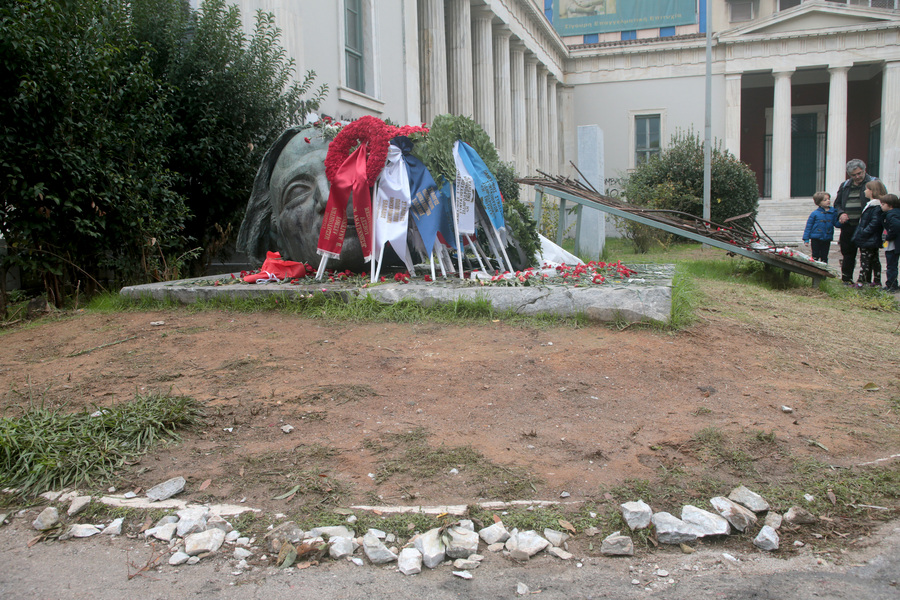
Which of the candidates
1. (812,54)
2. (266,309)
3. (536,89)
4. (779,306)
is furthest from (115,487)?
(812,54)

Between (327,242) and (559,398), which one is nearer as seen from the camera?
(559,398)

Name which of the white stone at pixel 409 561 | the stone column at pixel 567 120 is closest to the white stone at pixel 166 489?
the white stone at pixel 409 561

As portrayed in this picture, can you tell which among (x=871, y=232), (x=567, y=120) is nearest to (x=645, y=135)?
(x=567, y=120)

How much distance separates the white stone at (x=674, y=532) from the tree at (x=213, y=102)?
7.45 meters

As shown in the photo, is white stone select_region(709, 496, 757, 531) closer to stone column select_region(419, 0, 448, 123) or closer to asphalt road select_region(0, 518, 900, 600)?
asphalt road select_region(0, 518, 900, 600)

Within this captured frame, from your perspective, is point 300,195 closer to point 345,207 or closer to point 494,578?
point 345,207

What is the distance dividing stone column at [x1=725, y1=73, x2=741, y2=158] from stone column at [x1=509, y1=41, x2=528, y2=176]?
29.2 ft

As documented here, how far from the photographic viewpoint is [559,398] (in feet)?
12.2

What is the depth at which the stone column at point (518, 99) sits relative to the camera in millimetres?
24234

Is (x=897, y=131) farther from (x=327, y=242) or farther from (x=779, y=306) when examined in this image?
(x=327, y=242)

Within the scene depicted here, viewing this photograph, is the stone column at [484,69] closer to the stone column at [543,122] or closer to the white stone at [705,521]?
the stone column at [543,122]

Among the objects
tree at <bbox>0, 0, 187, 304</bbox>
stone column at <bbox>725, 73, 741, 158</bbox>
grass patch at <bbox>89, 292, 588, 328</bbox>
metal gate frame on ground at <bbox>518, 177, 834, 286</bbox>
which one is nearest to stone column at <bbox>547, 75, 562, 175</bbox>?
stone column at <bbox>725, 73, 741, 158</bbox>

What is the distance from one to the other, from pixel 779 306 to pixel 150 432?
605cm

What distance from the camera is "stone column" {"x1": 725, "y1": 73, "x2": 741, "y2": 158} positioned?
2653 cm
